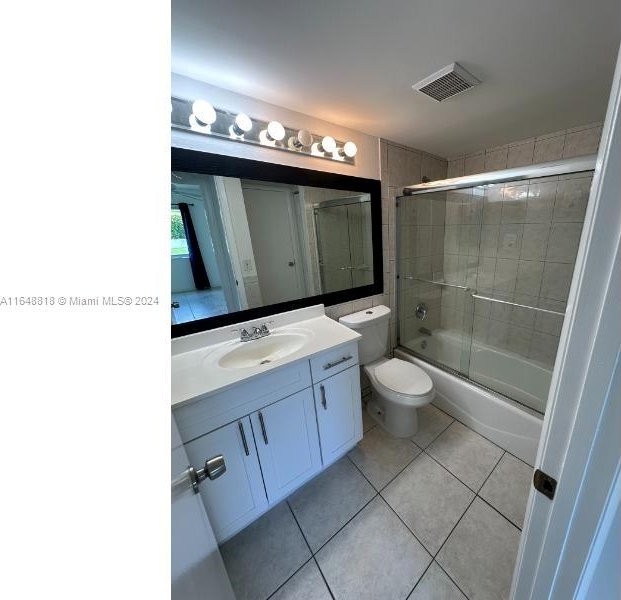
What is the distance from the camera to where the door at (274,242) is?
4.60 ft

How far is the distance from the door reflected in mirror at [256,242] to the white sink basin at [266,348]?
0.71 feet

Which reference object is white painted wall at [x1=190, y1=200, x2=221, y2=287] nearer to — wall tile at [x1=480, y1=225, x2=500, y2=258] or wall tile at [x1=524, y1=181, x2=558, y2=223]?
wall tile at [x1=480, y1=225, x2=500, y2=258]

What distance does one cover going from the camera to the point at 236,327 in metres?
1.38

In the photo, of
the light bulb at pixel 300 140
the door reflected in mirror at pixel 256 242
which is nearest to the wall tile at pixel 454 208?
the door reflected in mirror at pixel 256 242

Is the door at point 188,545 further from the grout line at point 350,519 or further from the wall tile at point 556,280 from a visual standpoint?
the wall tile at point 556,280

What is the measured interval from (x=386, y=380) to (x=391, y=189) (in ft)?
4.80

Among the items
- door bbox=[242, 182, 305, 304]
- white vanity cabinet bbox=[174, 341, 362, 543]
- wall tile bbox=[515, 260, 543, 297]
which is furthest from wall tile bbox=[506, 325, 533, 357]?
door bbox=[242, 182, 305, 304]

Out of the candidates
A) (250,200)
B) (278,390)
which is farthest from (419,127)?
(278,390)

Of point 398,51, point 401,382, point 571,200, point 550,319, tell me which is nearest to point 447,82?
point 398,51

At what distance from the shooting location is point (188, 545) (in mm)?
552

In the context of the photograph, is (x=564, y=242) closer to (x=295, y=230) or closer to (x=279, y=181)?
(x=295, y=230)
